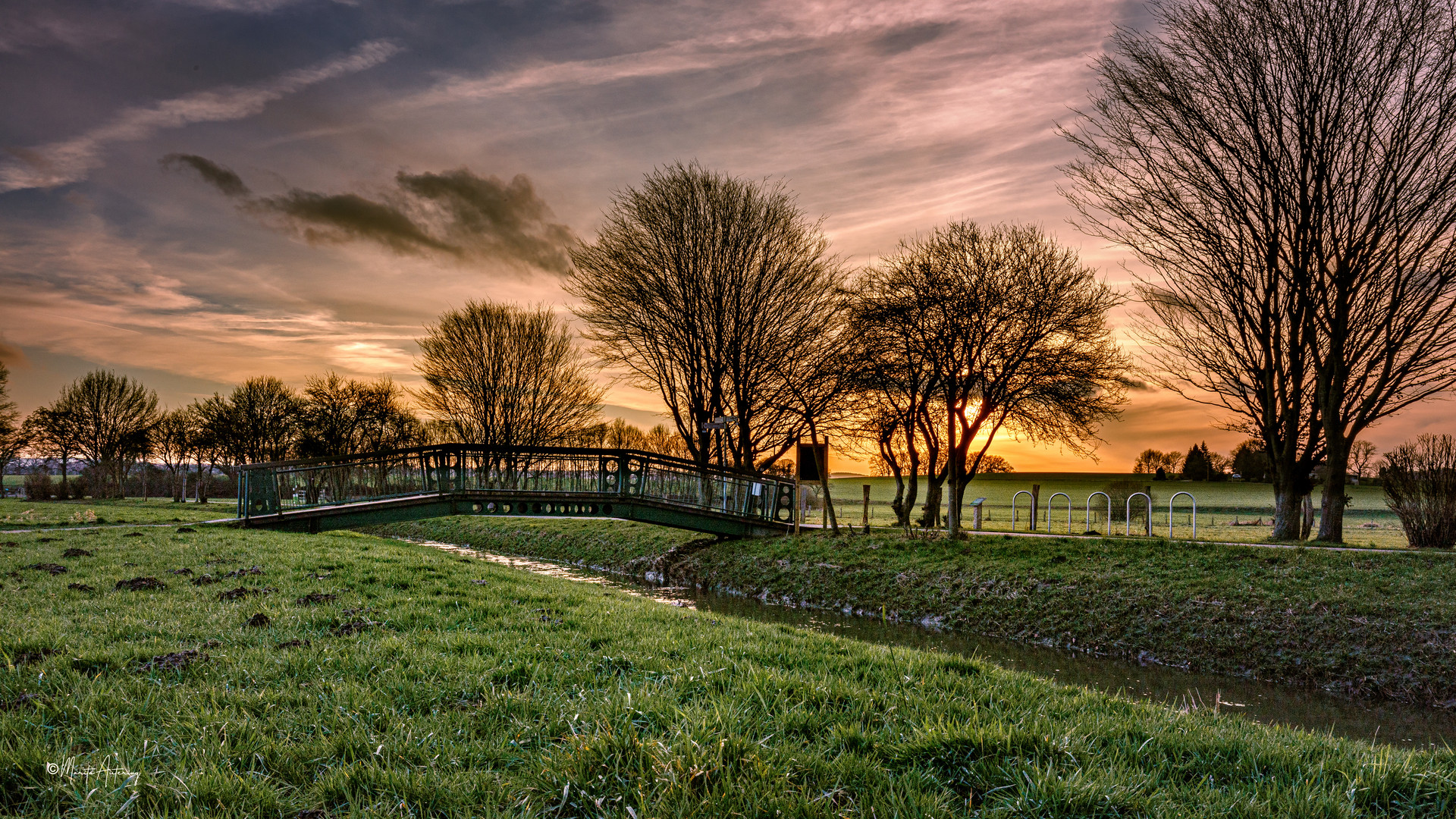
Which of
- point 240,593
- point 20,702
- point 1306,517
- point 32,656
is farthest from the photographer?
point 1306,517

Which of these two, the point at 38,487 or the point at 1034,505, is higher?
the point at 1034,505

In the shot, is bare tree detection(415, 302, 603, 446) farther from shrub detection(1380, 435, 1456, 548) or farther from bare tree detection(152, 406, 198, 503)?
shrub detection(1380, 435, 1456, 548)

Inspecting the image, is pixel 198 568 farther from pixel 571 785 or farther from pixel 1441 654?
pixel 1441 654

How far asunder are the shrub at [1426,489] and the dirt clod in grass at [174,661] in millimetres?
22409

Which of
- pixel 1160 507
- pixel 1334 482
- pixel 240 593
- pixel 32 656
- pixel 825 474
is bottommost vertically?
pixel 1160 507

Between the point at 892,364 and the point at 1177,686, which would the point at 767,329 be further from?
the point at 1177,686

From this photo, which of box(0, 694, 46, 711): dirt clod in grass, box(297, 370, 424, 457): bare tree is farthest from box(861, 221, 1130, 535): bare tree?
box(297, 370, 424, 457): bare tree

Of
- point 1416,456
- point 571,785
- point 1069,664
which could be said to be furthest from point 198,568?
point 1416,456

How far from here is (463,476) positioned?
66.8ft

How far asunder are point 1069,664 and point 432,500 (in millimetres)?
16154

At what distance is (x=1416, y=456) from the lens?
16.7 m

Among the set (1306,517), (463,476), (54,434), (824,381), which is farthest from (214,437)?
(1306,517)

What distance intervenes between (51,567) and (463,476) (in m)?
10.4

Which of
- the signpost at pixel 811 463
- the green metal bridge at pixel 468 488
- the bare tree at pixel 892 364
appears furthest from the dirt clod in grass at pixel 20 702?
the signpost at pixel 811 463
